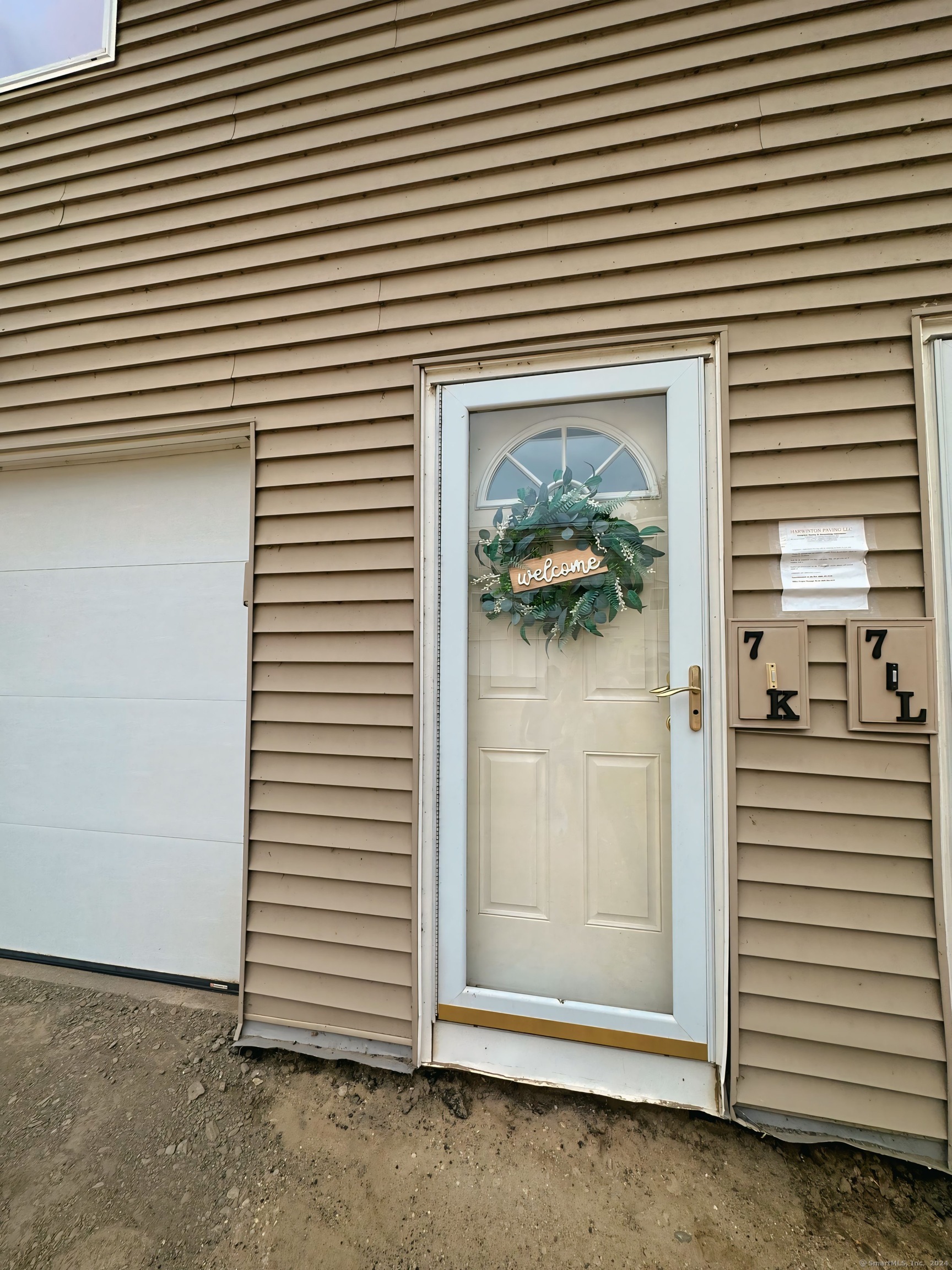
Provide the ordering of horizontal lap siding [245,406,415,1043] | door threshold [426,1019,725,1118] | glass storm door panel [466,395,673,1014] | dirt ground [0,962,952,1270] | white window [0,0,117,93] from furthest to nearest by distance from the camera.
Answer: white window [0,0,117,93] < horizontal lap siding [245,406,415,1043] < glass storm door panel [466,395,673,1014] < door threshold [426,1019,725,1118] < dirt ground [0,962,952,1270]

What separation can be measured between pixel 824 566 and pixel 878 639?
0.72 feet

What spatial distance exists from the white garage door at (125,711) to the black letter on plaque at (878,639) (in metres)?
1.94

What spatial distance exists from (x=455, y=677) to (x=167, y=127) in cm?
218

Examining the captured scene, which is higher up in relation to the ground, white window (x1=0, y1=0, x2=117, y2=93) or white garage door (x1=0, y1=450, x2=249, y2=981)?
white window (x1=0, y1=0, x2=117, y2=93)

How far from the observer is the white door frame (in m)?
1.42

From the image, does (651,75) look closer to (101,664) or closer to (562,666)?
(562,666)

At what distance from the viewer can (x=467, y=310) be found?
1.65 meters

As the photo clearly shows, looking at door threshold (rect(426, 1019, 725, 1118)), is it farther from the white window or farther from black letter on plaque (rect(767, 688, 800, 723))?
the white window

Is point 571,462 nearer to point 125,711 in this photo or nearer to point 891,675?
point 891,675

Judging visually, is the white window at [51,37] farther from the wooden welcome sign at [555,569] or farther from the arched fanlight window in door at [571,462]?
the wooden welcome sign at [555,569]

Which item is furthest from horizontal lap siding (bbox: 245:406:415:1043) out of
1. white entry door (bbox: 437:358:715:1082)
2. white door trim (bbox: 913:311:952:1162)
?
white door trim (bbox: 913:311:952:1162)

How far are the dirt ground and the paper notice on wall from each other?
1341 millimetres

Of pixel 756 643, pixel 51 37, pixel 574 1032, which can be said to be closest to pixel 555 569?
pixel 756 643

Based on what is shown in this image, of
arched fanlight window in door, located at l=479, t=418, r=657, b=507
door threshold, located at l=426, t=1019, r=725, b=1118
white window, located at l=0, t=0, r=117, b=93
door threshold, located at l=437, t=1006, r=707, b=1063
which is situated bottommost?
door threshold, located at l=426, t=1019, r=725, b=1118
